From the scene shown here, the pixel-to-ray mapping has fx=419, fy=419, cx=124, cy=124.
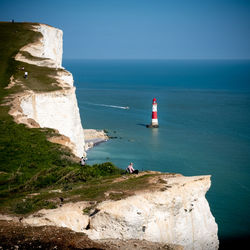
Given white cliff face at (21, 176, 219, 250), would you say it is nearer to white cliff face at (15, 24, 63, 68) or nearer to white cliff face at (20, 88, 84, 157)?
white cliff face at (20, 88, 84, 157)

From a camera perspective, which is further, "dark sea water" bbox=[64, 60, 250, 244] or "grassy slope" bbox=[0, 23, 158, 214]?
"dark sea water" bbox=[64, 60, 250, 244]

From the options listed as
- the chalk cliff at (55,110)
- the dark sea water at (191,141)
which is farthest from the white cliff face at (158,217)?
the dark sea water at (191,141)

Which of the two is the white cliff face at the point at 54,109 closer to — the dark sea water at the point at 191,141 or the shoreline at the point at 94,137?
the dark sea water at the point at 191,141

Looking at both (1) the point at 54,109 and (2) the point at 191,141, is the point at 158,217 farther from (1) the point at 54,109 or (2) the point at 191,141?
(2) the point at 191,141

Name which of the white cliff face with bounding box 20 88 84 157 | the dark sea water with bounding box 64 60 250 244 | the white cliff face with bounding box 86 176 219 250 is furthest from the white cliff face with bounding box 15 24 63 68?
the white cliff face with bounding box 86 176 219 250

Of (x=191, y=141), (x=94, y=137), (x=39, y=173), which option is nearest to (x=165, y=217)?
(x=39, y=173)
